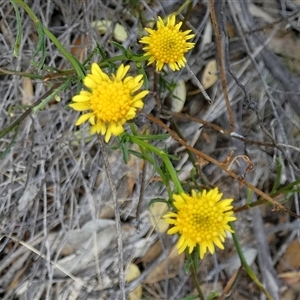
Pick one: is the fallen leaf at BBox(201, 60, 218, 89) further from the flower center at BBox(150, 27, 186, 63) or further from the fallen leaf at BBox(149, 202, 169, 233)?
the flower center at BBox(150, 27, 186, 63)

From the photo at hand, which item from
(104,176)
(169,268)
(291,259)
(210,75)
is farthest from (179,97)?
(291,259)

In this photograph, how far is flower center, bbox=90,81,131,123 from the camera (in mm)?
1094

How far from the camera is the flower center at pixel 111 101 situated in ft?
3.59

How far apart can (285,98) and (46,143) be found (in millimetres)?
902

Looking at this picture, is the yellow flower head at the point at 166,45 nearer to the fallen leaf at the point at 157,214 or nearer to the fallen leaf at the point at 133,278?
the fallen leaf at the point at 157,214

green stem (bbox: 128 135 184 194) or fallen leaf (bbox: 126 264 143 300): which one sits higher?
green stem (bbox: 128 135 184 194)

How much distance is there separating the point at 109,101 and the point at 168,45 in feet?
0.74

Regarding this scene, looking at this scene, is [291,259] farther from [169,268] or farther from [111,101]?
[111,101]

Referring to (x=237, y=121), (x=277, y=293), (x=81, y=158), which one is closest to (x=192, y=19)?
(x=237, y=121)

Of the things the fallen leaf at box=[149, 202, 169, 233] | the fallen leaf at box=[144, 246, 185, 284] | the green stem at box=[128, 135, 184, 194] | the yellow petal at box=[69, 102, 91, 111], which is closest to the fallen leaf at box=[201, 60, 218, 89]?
the fallen leaf at box=[149, 202, 169, 233]

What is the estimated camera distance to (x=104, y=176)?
72.2 inches

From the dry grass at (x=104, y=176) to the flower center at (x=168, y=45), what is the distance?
53 cm

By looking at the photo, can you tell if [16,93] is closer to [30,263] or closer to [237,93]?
[30,263]

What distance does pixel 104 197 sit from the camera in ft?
6.04
